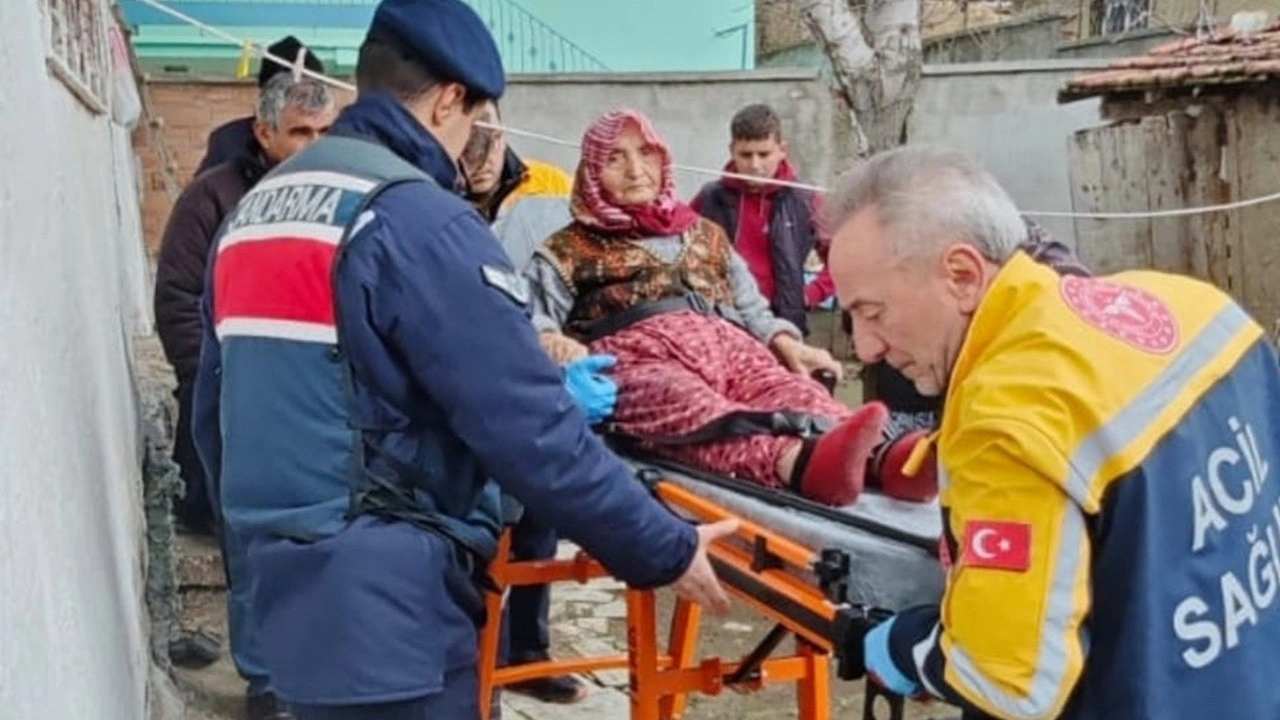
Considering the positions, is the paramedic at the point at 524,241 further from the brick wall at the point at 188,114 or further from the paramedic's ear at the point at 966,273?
the brick wall at the point at 188,114

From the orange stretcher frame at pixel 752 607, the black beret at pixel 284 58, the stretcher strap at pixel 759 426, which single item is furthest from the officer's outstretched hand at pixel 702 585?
the black beret at pixel 284 58

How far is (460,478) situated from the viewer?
6.88ft

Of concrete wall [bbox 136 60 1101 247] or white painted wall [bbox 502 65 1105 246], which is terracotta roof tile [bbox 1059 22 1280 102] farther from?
white painted wall [bbox 502 65 1105 246]

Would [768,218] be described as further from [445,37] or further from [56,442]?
[56,442]

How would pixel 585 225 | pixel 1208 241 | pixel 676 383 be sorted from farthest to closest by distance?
pixel 1208 241 < pixel 585 225 < pixel 676 383

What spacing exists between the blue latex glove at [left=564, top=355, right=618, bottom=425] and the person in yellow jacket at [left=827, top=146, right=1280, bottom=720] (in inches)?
60.2

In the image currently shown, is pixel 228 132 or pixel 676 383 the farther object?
pixel 228 132

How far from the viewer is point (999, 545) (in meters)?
1.51

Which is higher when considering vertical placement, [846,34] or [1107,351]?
[846,34]

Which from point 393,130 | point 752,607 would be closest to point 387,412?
point 393,130

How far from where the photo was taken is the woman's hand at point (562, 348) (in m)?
3.41

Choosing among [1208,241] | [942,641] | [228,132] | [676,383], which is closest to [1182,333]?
[942,641]

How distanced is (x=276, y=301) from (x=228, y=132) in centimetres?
245

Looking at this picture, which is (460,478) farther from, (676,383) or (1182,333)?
(676,383)
